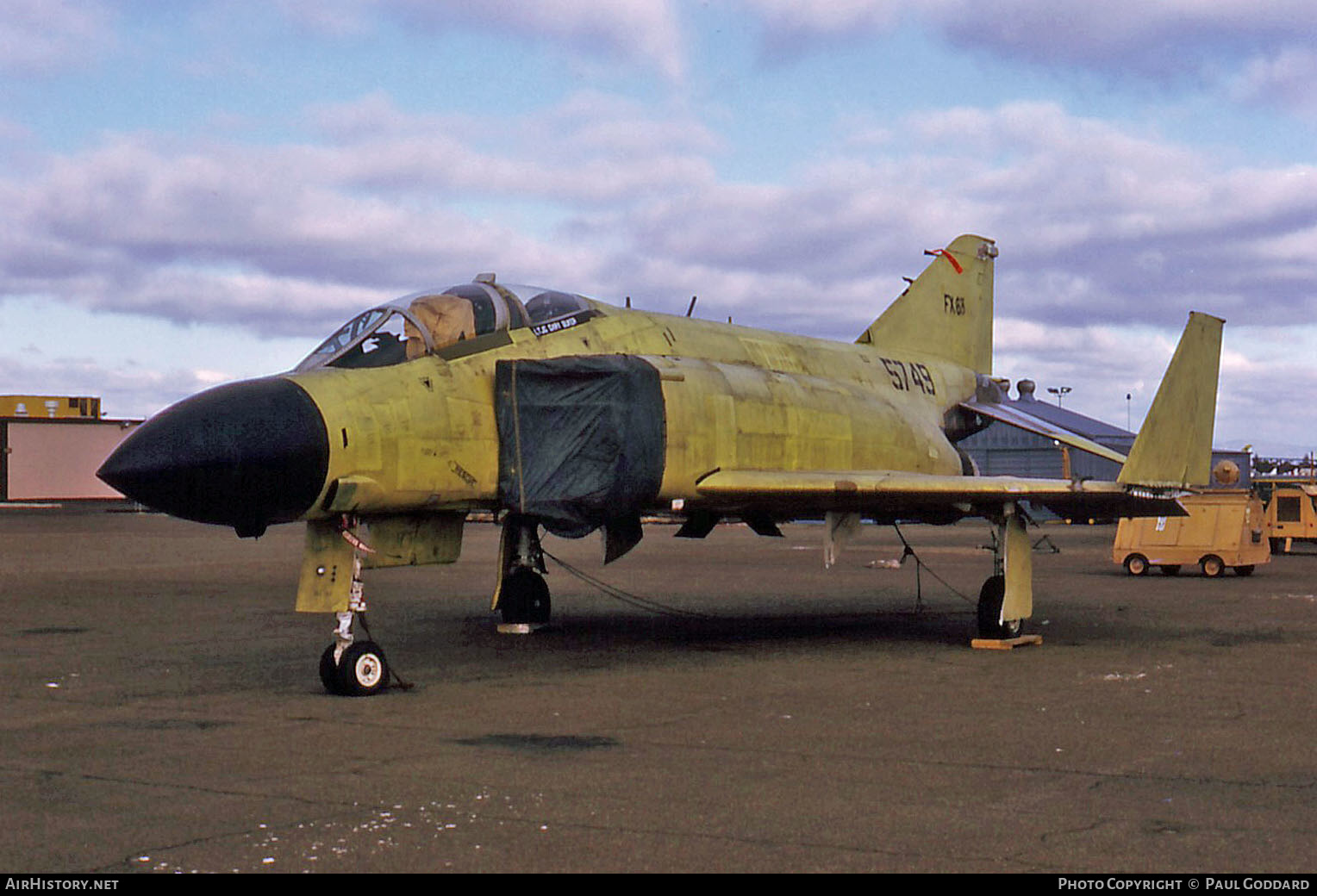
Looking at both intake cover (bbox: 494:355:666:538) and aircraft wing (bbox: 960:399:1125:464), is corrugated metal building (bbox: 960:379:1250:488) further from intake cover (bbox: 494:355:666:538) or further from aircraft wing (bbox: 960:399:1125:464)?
intake cover (bbox: 494:355:666:538)

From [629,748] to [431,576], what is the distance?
52.6 ft

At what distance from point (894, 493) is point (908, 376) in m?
4.57

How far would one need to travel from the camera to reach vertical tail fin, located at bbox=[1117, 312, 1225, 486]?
12.8 metres

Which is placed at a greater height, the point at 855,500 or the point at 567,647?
the point at 855,500

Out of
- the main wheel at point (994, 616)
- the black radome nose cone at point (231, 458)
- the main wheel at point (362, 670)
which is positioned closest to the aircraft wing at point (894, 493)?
the main wheel at point (994, 616)

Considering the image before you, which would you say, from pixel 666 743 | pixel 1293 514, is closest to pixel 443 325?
pixel 666 743

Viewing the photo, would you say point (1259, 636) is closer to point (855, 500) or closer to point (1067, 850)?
point (855, 500)

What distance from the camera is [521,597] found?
14.2 metres

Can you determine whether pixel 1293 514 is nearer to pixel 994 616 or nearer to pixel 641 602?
pixel 641 602

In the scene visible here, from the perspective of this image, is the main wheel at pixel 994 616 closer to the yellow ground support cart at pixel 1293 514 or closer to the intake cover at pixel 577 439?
the intake cover at pixel 577 439

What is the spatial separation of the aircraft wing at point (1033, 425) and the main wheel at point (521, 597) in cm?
639

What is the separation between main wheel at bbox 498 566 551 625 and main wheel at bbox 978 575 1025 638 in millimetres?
4456

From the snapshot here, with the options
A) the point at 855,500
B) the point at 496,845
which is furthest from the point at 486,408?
the point at 496,845

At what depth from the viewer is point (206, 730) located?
808 cm
